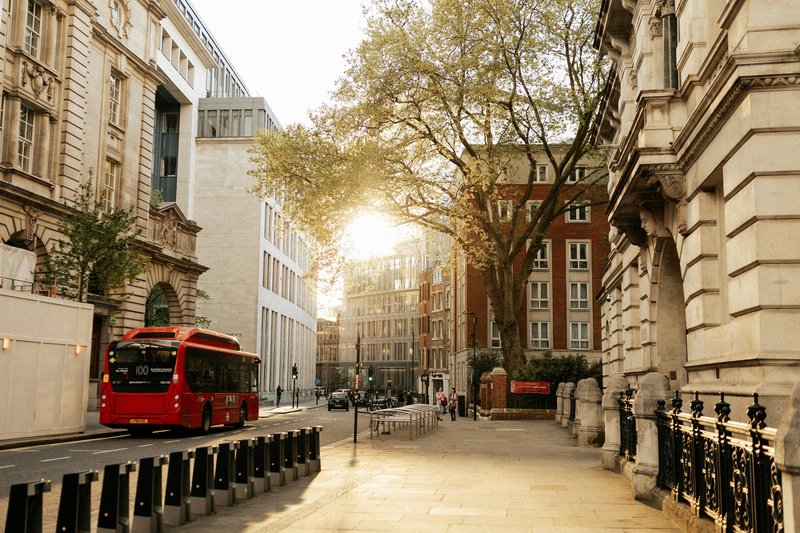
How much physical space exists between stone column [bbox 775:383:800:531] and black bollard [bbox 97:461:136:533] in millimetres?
5664

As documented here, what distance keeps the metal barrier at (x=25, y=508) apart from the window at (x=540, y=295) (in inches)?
2178

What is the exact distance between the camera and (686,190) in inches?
571

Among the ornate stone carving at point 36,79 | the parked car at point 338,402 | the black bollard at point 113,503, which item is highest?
the ornate stone carving at point 36,79

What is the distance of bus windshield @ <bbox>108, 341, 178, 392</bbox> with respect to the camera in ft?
76.1

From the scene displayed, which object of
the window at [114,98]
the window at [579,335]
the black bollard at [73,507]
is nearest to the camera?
the black bollard at [73,507]

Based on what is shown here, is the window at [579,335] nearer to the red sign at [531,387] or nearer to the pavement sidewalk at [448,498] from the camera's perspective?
the red sign at [531,387]

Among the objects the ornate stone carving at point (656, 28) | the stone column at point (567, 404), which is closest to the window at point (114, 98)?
the stone column at point (567, 404)

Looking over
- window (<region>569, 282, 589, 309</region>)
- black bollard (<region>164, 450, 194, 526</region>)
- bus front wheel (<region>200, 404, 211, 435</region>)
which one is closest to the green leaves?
bus front wheel (<region>200, 404, 211, 435</region>)

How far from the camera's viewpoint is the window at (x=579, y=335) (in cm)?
5953

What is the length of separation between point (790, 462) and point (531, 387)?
3429cm

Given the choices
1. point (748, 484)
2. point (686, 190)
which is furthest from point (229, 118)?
point (748, 484)

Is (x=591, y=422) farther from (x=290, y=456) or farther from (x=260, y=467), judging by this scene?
(x=260, y=467)

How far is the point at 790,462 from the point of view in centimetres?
444

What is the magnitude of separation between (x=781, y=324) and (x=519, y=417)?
28.7 m
